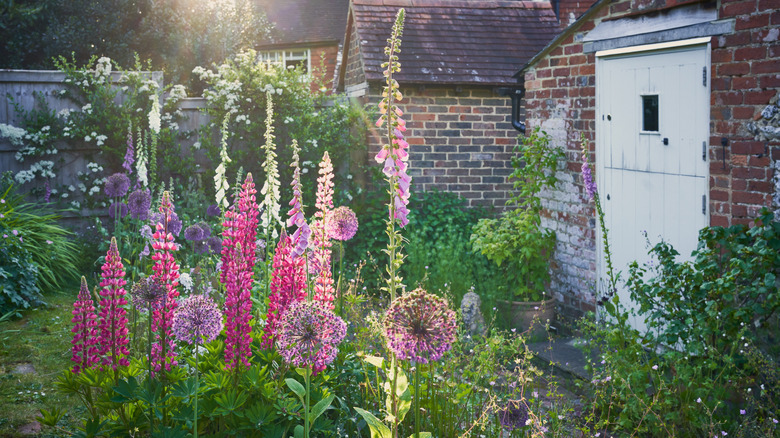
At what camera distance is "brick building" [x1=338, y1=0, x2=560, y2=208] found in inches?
415

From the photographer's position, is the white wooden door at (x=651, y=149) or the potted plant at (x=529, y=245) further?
the potted plant at (x=529, y=245)

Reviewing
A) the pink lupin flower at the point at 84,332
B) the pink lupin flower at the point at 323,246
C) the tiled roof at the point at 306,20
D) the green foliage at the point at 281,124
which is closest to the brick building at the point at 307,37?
the tiled roof at the point at 306,20

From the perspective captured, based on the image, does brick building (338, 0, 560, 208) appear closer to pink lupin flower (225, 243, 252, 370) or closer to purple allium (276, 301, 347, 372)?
pink lupin flower (225, 243, 252, 370)

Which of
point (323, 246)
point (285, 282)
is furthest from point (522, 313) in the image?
point (285, 282)

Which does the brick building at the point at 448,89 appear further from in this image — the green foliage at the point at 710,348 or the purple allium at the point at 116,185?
the green foliage at the point at 710,348

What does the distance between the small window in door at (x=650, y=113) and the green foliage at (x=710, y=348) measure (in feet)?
4.71

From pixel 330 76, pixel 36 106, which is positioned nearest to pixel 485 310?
pixel 36 106

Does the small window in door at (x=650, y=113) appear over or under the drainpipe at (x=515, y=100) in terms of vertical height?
under

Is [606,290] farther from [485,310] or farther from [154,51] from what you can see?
[154,51]

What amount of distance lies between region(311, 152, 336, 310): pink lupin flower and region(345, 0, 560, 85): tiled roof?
21.3 ft

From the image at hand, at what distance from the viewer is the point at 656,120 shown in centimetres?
655

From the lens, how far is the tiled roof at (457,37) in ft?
34.6

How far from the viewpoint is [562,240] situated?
807 cm

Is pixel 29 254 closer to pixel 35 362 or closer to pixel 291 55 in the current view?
pixel 35 362
